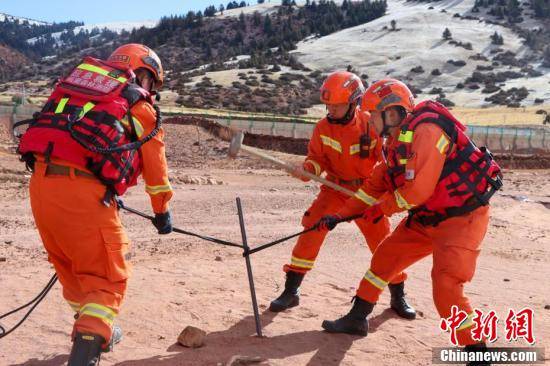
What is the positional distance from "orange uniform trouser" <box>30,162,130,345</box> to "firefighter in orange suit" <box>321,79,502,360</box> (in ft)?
6.55

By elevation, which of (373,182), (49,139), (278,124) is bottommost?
(278,124)

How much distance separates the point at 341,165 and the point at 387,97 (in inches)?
50.6

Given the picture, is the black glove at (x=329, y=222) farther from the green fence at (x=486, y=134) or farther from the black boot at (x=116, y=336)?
the green fence at (x=486, y=134)

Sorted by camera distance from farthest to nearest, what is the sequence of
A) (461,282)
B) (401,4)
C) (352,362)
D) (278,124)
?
(401,4) → (278,124) → (352,362) → (461,282)

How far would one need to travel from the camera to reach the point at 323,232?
6.13m

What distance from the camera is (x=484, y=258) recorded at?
31.1 feet

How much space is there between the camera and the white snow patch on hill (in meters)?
69.2

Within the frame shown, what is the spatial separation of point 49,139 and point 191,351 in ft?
6.62

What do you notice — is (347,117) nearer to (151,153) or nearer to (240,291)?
(240,291)

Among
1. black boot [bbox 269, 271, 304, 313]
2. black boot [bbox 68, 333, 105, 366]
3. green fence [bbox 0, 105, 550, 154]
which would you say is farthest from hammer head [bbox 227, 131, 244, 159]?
green fence [bbox 0, 105, 550, 154]

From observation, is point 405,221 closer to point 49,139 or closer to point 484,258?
point 49,139

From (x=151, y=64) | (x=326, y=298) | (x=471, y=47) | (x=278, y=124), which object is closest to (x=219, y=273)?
(x=326, y=298)

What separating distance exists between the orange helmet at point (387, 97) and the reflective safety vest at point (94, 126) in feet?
5.87

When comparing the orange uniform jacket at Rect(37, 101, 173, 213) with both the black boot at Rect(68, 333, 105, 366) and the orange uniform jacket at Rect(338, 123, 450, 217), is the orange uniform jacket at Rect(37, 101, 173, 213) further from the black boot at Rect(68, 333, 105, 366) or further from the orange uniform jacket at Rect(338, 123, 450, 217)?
the orange uniform jacket at Rect(338, 123, 450, 217)
